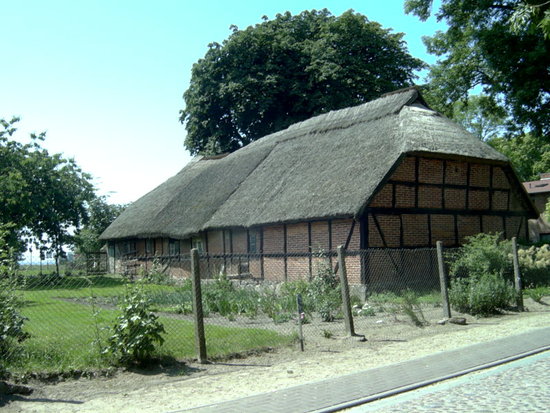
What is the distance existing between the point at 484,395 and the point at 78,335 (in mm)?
6230

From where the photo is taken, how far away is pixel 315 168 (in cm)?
1936

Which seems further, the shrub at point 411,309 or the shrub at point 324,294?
the shrub at point 324,294

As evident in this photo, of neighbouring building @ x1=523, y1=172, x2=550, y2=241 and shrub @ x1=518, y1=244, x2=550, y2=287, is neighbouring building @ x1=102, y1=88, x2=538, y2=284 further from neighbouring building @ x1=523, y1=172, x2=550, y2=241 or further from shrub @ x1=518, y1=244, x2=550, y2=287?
neighbouring building @ x1=523, y1=172, x2=550, y2=241

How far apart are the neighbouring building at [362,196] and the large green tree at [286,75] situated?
10.6 meters

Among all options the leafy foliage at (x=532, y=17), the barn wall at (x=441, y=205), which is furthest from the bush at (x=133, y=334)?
the leafy foliage at (x=532, y=17)

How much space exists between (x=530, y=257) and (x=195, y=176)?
1929 cm

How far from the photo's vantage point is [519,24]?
15.8 meters

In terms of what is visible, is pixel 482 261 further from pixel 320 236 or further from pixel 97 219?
pixel 97 219

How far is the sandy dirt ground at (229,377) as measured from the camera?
5933 mm

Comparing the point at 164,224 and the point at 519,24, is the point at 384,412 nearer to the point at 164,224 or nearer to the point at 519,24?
the point at 519,24

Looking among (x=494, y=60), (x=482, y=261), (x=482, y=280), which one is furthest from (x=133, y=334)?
(x=494, y=60)

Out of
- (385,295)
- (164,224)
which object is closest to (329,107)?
(164,224)

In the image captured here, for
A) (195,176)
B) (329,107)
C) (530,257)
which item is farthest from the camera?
(329,107)

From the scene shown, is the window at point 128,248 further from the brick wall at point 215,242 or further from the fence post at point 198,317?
the fence post at point 198,317
